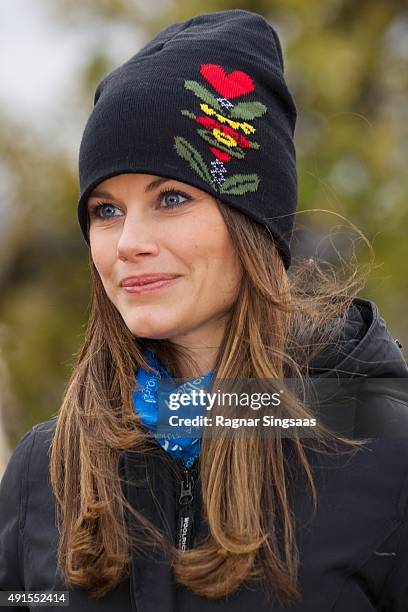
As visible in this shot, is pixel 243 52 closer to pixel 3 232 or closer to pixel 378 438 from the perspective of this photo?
pixel 378 438

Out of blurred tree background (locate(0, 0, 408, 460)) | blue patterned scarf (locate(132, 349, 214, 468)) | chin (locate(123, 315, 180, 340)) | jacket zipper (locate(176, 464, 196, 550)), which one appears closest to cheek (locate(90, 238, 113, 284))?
chin (locate(123, 315, 180, 340))

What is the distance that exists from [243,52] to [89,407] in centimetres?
87

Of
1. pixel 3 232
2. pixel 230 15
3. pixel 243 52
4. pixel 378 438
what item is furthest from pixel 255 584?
pixel 3 232

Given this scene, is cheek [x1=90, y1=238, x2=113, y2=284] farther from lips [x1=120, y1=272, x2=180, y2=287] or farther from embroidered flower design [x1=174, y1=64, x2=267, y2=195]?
embroidered flower design [x1=174, y1=64, x2=267, y2=195]

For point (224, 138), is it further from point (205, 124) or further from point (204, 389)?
point (204, 389)

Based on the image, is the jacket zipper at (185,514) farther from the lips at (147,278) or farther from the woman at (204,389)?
the lips at (147,278)

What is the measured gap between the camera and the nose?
73.0 inches

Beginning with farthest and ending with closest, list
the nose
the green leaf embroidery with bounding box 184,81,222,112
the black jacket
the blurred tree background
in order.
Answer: the blurred tree background < the green leaf embroidery with bounding box 184,81,222,112 < the nose < the black jacket

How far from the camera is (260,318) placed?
1971mm

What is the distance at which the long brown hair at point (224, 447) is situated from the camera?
5.84 feet

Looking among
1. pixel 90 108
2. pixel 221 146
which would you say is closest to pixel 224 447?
pixel 221 146

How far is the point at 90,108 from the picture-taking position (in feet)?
21.5

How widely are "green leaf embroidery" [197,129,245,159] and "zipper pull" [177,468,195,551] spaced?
2.27 feet

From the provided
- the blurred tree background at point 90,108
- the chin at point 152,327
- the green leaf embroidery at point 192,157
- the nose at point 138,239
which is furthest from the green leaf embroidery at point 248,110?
the blurred tree background at point 90,108
